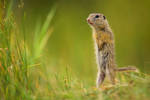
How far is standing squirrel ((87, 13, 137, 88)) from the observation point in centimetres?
641

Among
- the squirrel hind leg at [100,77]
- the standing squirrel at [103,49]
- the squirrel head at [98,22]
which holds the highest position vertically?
the squirrel head at [98,22]

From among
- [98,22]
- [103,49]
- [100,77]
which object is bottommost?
[100,77]

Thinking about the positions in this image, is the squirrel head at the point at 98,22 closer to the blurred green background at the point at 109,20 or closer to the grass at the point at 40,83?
the grass at the point at 40,83

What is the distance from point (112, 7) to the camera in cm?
1722

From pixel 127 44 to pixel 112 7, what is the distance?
248cm

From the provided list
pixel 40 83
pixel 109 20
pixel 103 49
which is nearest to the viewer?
pixel 40 83

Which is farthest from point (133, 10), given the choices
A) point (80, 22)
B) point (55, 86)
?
point (55, 86)

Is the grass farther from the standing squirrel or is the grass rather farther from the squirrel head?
the squirrel head

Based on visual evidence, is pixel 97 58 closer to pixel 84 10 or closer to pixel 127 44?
pixel 127 44

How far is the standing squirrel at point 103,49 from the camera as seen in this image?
252 inches

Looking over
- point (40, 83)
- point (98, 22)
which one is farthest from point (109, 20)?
point (40, 83)

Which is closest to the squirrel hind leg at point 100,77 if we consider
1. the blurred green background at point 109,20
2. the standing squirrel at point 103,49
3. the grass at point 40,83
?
the standing squirrel at point 103,49

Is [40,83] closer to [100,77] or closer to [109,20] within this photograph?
[100,77]

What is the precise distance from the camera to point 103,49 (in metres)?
6.60
